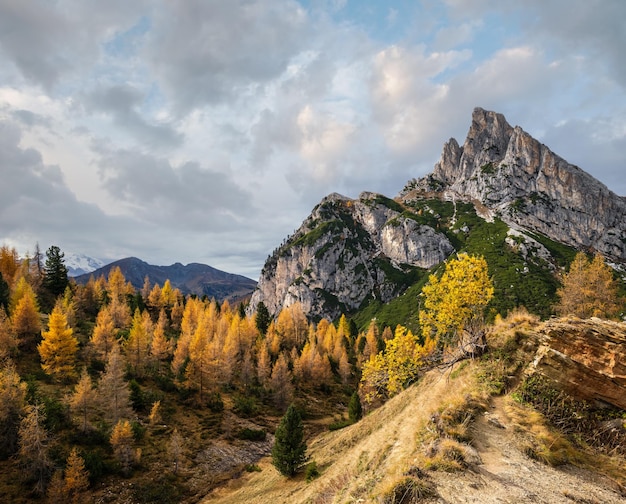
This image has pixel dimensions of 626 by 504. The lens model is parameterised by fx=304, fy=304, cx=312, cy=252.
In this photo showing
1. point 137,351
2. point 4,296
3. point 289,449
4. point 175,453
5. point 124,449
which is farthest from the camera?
point 4,296

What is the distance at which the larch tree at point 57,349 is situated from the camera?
54844 mm

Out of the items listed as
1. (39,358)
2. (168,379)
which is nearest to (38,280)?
(39,358)

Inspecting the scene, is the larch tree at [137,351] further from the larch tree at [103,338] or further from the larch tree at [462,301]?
the larch tree at [462,301]

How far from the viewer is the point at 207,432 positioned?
5697 centimetres

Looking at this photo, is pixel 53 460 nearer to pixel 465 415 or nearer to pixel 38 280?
pixel 465 415

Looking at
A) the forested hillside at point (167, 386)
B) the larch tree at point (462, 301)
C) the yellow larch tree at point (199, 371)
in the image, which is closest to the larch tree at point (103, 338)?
the forested hillside at point (167, 386)

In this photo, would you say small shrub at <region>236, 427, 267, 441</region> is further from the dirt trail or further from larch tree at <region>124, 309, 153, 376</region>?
the dirt trail

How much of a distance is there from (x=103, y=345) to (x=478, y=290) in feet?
246

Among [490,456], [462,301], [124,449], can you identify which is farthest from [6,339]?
[490,456]

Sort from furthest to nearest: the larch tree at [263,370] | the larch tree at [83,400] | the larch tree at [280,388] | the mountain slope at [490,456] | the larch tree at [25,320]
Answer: the larch tree at [263,370] < the larch tree at [280,388] < the larch tree at [25,320] < the larch tree at [83,400] < the mountain slope at [490,456]

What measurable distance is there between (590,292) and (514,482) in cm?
4716

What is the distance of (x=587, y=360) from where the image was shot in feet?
55.1

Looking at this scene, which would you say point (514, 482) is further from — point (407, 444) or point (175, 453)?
point (175, 453)

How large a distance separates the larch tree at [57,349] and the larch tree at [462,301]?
6429cm
